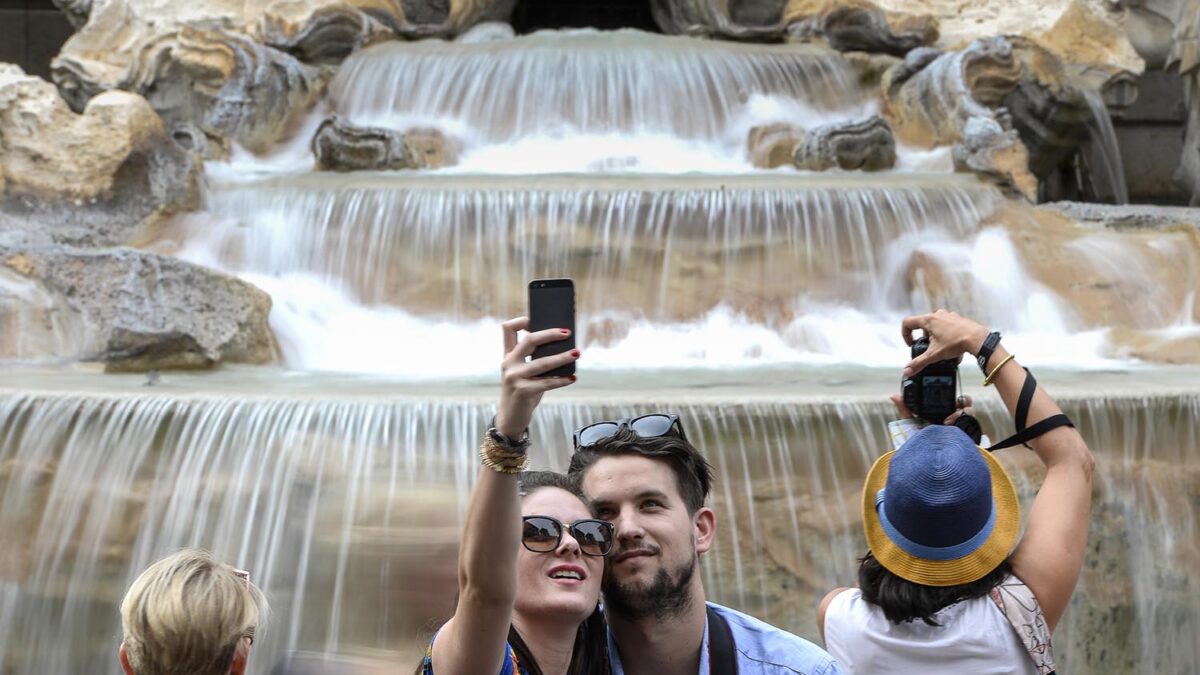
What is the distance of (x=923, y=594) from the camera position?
2.05 meters

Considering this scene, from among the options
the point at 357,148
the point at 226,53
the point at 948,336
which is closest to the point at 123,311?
the point at 357,148

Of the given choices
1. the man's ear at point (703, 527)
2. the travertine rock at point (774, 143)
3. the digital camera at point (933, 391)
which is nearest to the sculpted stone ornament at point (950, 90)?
the travertine rock at point (774, 143)

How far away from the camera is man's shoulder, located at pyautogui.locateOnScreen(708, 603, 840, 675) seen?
197 cm

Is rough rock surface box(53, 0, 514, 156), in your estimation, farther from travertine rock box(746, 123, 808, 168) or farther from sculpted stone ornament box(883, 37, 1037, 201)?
sculpted stone ornament box(883, 37, 1037, 201)

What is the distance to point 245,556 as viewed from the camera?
4.46 metres

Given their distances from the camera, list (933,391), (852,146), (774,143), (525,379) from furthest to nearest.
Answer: (774,143) → (852,146) → (933,391) → (525,379)

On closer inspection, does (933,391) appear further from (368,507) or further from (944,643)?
(368,507)

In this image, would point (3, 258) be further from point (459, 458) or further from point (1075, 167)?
point (1075, 167)

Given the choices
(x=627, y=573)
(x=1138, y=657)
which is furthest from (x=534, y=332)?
(x=1138, y=657)

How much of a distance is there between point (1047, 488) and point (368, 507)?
8.70ft

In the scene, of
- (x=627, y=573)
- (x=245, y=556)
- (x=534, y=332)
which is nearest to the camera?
(x=534, y=332)

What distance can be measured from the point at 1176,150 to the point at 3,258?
1026 cm

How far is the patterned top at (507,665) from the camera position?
5.74ft

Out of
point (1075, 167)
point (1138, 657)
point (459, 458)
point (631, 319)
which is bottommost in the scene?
point (1138, 657)
